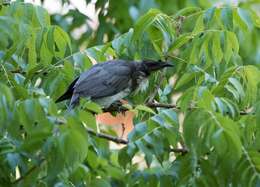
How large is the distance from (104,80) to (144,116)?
0.57 m

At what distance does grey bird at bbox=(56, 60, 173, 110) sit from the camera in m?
4.98

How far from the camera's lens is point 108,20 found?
7551 millimetres

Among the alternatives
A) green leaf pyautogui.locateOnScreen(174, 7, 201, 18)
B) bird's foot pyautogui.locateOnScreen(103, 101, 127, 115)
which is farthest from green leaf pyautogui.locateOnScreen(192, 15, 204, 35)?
bird's foot pyautogui.locateOnScreen(103, 101, 127, 115)

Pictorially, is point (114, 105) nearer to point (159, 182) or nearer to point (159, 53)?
point (159, 53)

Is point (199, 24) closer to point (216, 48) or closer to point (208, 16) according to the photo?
point (208, 16)

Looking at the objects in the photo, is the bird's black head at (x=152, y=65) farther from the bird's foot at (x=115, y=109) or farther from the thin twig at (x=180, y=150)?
the thin twig at (x=180, y=150)

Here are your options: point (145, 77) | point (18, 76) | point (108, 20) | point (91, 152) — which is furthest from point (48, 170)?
point (108, 20)

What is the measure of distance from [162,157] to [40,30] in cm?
128

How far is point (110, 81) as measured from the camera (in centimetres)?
538

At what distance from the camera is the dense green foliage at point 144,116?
3609 millimetres

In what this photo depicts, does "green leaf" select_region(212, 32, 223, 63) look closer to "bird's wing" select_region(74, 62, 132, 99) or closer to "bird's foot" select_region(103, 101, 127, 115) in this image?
"bird's wing" select_region(74, 62, 132, 99)

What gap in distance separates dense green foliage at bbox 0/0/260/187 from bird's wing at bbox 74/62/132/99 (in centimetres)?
9

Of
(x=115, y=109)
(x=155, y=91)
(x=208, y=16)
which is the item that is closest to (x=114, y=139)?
(x=155, y=91)

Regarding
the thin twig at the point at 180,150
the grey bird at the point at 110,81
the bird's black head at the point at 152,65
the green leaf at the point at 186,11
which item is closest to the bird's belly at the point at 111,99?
the grey bird at the point at 110,81
